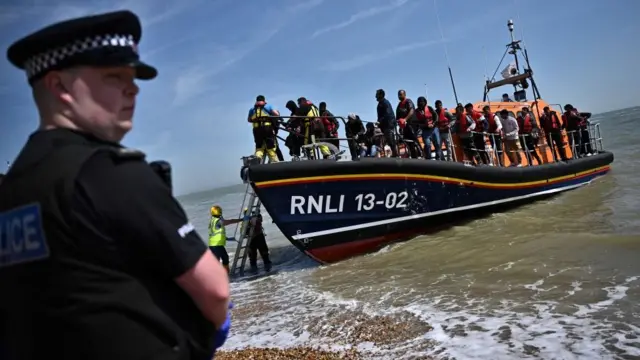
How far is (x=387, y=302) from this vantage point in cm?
552

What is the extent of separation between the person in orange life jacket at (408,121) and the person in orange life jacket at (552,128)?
551 centimetres

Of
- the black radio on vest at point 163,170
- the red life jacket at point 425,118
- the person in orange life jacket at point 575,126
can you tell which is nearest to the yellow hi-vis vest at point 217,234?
the red life jacket at point 425,118

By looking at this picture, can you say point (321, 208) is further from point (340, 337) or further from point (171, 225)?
point (171, 225)

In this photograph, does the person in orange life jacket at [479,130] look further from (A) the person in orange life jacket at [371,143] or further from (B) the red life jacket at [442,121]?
(A) the person in orange life jacket at [371,143]

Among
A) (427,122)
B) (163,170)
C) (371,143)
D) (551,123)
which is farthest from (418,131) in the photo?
(163,170)

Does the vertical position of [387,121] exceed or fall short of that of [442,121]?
it exceeds it

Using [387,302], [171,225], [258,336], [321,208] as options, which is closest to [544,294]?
[387,302]

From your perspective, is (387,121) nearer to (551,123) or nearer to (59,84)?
(551,123)

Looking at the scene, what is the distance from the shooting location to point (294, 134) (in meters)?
8.77

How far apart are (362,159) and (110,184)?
7324 mm

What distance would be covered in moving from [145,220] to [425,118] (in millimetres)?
9485

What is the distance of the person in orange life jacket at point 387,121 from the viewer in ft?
30.0

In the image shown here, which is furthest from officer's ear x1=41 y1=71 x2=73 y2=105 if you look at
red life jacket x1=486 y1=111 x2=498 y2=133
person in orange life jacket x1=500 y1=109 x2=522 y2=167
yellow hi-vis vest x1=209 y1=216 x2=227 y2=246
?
person in orange life jacket x1=500 y1=109 x2=522 y2=167

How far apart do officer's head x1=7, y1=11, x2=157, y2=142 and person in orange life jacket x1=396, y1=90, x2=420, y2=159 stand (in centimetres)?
887
